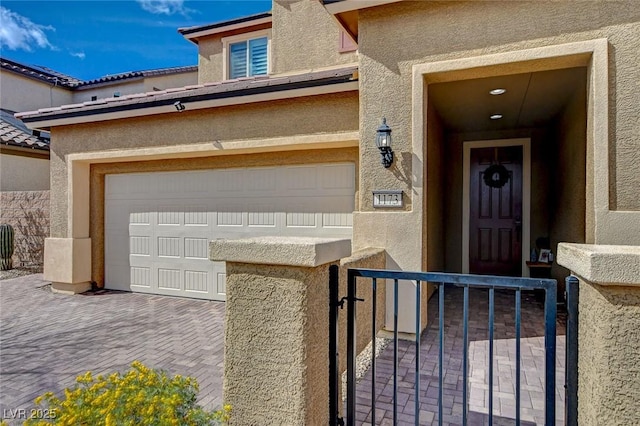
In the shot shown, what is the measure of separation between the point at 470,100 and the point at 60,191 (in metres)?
8.96

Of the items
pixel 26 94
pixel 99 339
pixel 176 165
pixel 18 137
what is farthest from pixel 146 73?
pixel 99 339

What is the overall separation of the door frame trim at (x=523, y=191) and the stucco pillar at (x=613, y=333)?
23.9 feet

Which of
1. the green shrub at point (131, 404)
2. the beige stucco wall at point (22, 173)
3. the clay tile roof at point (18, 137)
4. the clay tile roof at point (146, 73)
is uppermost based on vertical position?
the clay tile roof at point (146, 73)

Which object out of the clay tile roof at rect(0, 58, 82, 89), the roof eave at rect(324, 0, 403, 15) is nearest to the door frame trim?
the roof eave at rect(324, 0, 403, 15)

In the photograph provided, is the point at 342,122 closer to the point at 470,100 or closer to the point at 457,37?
the point at 457,37

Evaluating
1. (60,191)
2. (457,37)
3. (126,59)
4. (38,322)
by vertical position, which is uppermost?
(126,59)

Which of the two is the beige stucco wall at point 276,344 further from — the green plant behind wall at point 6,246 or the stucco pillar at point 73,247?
the green plant behind wall at point 6,246

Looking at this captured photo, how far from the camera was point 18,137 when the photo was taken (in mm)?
11375

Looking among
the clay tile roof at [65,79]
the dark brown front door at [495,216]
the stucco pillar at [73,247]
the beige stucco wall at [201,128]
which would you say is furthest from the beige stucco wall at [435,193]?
the clay tile roof at [65,79]

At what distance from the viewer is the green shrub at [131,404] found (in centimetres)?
189

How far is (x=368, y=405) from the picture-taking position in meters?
3.47

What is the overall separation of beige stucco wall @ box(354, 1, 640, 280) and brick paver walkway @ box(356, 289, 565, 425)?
1.26 meters

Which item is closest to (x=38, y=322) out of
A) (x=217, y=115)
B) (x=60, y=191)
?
(x=60, y=191)

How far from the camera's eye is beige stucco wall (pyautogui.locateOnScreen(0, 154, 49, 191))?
12.7 m
